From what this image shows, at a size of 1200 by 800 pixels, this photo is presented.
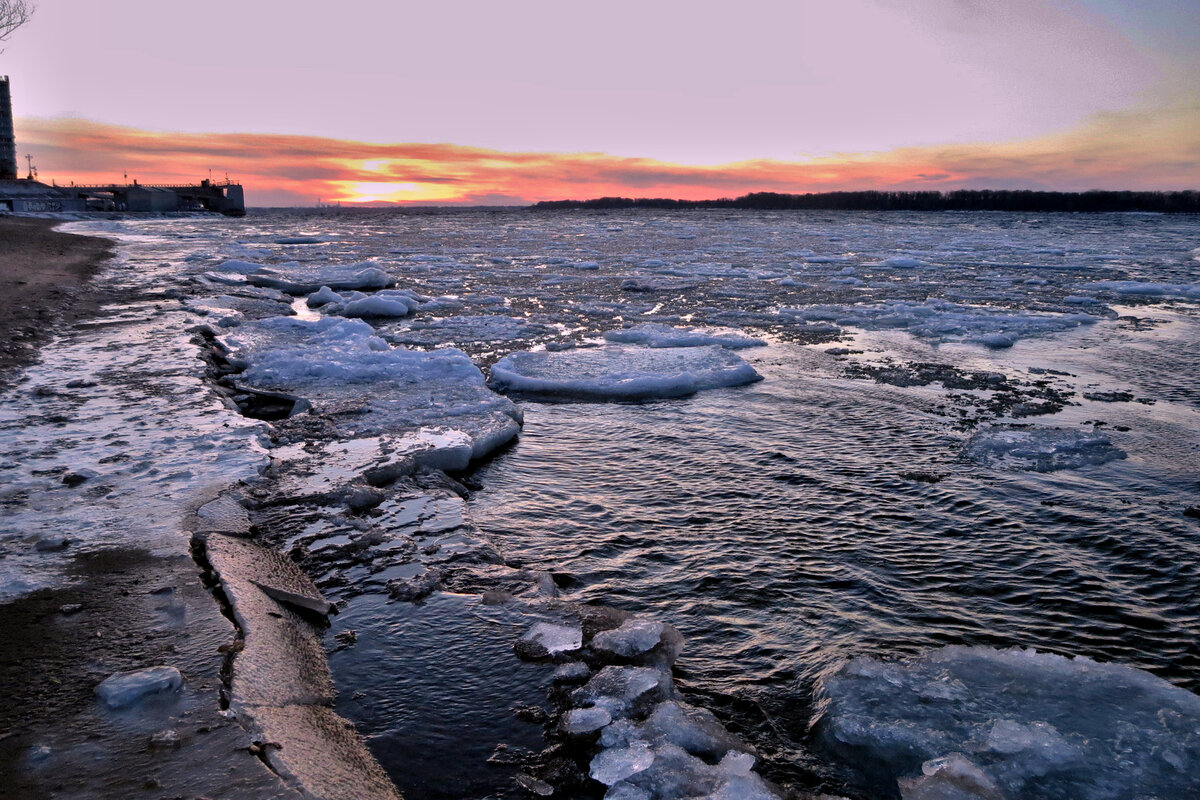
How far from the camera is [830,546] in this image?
177 inches

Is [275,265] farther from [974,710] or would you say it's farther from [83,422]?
[974,710]

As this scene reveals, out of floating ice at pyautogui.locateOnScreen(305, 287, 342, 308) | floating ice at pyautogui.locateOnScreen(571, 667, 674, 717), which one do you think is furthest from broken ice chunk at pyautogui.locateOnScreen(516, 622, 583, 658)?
floating ice at pyautogui.locateOnScreen(305, 287, 342, 308)

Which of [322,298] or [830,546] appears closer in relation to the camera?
[830,546]

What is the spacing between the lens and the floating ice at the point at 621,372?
8.06 meters

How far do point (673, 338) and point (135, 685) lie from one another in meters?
8.46

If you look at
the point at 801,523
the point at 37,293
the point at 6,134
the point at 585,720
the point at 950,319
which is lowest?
the point at 585,720

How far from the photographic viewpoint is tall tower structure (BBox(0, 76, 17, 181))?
240ft

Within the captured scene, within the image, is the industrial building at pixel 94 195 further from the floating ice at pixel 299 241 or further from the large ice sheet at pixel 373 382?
the large ice sheet at pixel 373 382

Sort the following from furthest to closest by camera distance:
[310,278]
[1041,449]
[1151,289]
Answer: [310,278], [1151,289], [1041,449]

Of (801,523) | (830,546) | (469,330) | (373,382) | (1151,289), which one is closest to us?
(830,546)

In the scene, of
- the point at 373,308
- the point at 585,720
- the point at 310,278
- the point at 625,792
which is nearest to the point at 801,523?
the point at 585,720

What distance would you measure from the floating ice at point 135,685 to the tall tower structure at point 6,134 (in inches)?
3661

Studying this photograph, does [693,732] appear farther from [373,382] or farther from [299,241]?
[299,241]

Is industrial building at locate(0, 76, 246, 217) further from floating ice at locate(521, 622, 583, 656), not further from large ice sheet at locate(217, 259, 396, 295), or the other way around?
floating ice at locate(521, 622, 583, 656)
